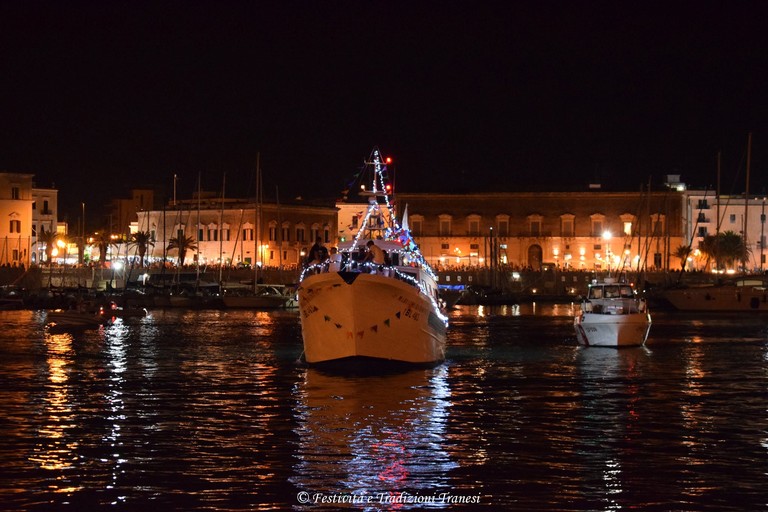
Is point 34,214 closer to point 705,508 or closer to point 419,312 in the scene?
point 419,312

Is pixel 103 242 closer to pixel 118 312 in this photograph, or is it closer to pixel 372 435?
pixel 118 312

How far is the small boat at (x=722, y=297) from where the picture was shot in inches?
3573

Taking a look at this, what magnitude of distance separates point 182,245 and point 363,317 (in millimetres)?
101993

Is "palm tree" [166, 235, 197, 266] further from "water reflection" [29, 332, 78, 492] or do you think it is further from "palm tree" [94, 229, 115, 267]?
"water reflection" [29, 332, 78, 492]

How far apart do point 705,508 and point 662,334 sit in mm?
44675

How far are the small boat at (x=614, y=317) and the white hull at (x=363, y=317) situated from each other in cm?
1233

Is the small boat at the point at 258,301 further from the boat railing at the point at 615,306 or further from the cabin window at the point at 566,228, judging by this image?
the boat railing at the point at 615,306

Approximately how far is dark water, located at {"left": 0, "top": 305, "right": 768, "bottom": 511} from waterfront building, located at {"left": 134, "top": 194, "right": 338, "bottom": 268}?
92.1 metres

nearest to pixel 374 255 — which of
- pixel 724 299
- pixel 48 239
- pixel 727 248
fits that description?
pixel 724 299

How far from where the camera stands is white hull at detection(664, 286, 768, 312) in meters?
90.7

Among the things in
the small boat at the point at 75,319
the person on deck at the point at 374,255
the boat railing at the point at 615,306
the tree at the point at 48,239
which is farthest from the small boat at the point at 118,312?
the tree at the point at 48,239

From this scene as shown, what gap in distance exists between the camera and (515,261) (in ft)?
465

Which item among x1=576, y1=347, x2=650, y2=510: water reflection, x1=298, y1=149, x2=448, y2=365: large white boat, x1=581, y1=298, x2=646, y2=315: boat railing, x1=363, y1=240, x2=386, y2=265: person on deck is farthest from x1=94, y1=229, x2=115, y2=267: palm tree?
x1=363, y1=240, x2=386, y2=265: person on deck

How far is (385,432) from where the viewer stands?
25609mm
